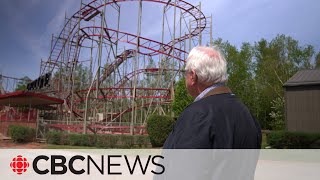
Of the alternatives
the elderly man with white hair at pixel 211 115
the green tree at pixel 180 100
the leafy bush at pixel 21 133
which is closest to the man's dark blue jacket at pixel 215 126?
the elderly man with white hair at pixel 211 115

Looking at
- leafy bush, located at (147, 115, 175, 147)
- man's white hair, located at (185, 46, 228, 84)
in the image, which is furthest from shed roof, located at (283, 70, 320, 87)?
man's white hair, located at (185, 46, 228, 84)

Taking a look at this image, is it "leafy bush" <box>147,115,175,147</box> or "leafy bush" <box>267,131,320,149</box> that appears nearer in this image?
"leafy bush" <box>267,131,320,149</box>

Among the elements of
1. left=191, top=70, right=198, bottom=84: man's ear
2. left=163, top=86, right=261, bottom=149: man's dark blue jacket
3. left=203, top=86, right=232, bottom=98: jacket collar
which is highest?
left=191, top=70, right=198, bottom=84: man's ear

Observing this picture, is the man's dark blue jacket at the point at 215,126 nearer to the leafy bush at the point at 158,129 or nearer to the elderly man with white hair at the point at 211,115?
the elderly man with white hair at the point at 211,115

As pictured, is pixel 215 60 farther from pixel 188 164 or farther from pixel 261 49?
pixel 261 49

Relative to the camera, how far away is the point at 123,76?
1217 inches

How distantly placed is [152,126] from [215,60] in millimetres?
15613

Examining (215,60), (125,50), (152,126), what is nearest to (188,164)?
(215,60)

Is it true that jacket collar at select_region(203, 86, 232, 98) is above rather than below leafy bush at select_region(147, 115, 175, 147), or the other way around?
above

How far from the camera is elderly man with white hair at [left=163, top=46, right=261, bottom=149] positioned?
193 cm

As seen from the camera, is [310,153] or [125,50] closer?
[310,153]

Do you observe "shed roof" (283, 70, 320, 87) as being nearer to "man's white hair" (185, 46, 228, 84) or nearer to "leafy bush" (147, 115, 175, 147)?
"leafy bush" (147, 115, 175, 147)

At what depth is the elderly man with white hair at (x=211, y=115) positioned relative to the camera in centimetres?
193

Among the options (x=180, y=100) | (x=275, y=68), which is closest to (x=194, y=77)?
(x=180, y=100)
